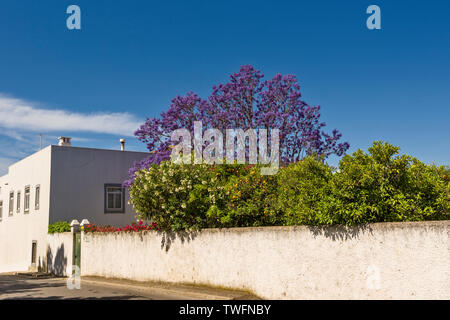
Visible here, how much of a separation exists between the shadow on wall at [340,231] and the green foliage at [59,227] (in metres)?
17.9

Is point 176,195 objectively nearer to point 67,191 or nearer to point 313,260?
point 313,260

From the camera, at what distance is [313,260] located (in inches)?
440

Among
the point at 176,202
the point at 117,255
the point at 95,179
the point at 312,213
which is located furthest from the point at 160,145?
the point at 312,213

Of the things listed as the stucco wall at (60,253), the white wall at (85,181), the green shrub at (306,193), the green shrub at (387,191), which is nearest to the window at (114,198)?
the white wall at (85,181)

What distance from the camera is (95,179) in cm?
2861

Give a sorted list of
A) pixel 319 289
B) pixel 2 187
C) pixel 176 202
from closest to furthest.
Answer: pixel 319 289, pixel 176 202, pixel 2 187

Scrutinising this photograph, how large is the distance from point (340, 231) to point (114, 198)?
816 inches

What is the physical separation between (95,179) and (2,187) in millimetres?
13908

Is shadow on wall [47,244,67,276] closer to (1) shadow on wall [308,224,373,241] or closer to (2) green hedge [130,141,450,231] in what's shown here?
(2) green hedge [130,141,450,231]

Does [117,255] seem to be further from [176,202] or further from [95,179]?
[95,179]

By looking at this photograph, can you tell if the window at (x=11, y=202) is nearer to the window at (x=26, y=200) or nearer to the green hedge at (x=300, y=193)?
the window at (x=26, y=200)

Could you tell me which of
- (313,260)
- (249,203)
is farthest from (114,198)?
(313,260)

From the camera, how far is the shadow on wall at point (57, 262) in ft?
80.2
